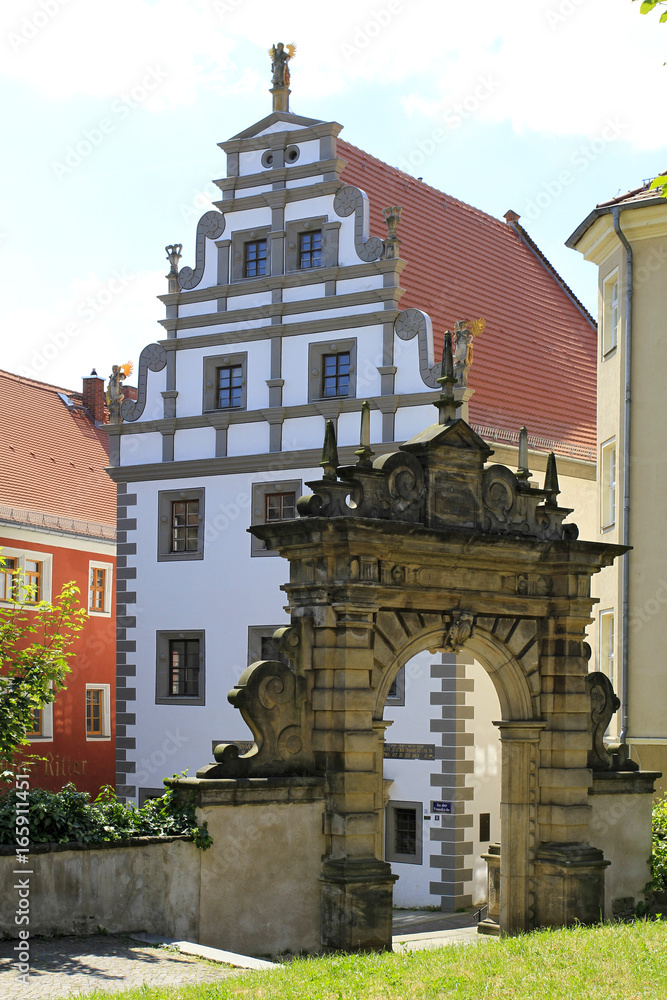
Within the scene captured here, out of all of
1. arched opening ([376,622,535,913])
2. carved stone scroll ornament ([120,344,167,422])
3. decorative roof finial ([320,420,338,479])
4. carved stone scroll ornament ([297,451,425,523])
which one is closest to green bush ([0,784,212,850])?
carved stone scroll ornament ([297,451,425,523])

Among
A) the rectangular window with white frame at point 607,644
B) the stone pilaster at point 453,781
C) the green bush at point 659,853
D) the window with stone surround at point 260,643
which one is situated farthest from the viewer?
the window with stone surround at point 260,643

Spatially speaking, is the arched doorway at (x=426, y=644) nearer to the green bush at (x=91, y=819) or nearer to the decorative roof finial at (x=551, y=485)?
the decorative roof finial at (x=551, y=485)

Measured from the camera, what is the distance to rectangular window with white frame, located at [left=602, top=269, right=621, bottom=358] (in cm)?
2519

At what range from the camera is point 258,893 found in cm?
1327

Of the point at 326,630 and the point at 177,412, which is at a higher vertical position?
the point at 177,412

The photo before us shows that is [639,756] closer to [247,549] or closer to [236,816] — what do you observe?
[247,549]

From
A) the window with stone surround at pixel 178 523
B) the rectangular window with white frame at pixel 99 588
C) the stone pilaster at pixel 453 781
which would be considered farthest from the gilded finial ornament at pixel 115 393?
the stone pilaster at pixel 453 781

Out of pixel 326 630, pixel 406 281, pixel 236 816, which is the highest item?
pixel 406 281

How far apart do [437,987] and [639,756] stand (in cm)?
1451

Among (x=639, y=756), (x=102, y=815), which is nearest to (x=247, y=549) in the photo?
(x=639, y=756)

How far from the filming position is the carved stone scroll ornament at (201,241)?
27608 mm

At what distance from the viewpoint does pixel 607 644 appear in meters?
24.9

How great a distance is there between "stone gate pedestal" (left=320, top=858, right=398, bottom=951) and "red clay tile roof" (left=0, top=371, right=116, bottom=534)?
20.1 meters

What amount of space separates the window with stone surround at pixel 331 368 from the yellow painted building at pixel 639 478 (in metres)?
4.92
